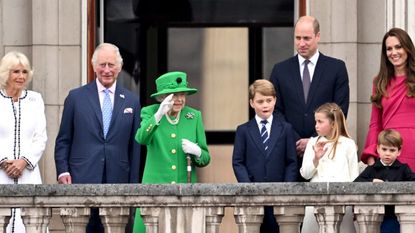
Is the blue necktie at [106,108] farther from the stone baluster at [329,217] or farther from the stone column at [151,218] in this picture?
the stone baluster at [329,217]

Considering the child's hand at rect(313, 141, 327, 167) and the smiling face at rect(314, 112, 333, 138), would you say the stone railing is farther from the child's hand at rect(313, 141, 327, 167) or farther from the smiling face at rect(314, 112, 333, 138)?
the smiling face at rect(314, 112, 333, 138)

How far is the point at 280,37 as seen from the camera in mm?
21062

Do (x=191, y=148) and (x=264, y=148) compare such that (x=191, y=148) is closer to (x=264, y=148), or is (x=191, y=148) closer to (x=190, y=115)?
(x=190, y=115)

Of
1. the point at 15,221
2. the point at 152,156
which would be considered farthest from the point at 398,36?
the point at 15,221

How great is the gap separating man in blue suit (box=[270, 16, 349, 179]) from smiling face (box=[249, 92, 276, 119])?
50cm

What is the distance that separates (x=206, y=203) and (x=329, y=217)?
0.95 metres

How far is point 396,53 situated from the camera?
1728 centimetres

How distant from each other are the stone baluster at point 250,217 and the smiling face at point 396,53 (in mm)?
1760

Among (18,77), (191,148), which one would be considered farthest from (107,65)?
(191,148)

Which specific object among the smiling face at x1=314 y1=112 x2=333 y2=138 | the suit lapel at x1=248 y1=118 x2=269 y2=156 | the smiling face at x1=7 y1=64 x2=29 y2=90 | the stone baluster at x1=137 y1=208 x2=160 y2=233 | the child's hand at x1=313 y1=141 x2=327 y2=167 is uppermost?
the smiling face at x1=7 y1=64 x2=29 y2=90

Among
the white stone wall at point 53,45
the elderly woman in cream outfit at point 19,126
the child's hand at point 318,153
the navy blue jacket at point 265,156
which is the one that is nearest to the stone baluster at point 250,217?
the navy blue jacket at point 265,156

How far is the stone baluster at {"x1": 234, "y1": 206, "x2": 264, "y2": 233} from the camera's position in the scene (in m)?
16.5

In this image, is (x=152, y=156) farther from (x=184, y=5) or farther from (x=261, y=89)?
(x=184, y=5)

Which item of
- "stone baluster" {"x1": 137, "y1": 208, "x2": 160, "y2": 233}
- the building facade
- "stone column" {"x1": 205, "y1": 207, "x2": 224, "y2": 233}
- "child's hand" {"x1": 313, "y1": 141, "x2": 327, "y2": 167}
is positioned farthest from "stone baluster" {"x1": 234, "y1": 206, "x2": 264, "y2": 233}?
the building facade
